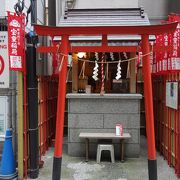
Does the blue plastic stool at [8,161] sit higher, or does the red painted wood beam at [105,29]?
the red painted wood beam at [105,29]

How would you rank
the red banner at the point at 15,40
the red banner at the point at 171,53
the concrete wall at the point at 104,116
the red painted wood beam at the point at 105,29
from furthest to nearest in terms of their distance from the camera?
1. the concrete wall at the point at 104,116
2. the red banner at the point at 171,53
3. the red banner at the point at 15,40
4. the red painted wood beam at the point at 105,29

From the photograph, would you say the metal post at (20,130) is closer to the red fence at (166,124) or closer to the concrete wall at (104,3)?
the red fence at (166,124)

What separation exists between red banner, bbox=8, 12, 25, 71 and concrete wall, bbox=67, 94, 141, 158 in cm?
304

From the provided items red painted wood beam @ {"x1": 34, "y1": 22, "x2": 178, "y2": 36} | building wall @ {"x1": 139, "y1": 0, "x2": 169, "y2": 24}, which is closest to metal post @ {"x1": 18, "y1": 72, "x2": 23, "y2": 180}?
red painted wood beam @ {"x1": 34, "y1": 22, "x2": 178, "y2": 36}

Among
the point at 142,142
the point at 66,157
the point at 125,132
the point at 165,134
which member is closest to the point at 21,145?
the point at 66,157

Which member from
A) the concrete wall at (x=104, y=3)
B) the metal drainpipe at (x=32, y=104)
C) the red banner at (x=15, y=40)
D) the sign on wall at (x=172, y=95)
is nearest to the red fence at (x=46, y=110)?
the metal drainpipe at (x=32, y=104)

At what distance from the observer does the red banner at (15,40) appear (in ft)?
23.7

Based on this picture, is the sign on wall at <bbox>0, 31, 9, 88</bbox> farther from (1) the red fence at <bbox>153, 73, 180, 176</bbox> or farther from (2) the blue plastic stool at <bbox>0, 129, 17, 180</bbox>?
(1) the red fence at <bbox>153, 73, 180, 176</bbox>

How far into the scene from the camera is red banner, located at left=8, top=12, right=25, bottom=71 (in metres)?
7.23

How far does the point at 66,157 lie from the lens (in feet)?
33.4

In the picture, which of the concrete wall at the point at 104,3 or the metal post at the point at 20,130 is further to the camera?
the concrete wall at the point at 104,3

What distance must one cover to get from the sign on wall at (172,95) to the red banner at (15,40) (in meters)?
4.15

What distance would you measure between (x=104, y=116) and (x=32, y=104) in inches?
117

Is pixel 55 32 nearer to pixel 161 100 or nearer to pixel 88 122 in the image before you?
pixel 88 122
